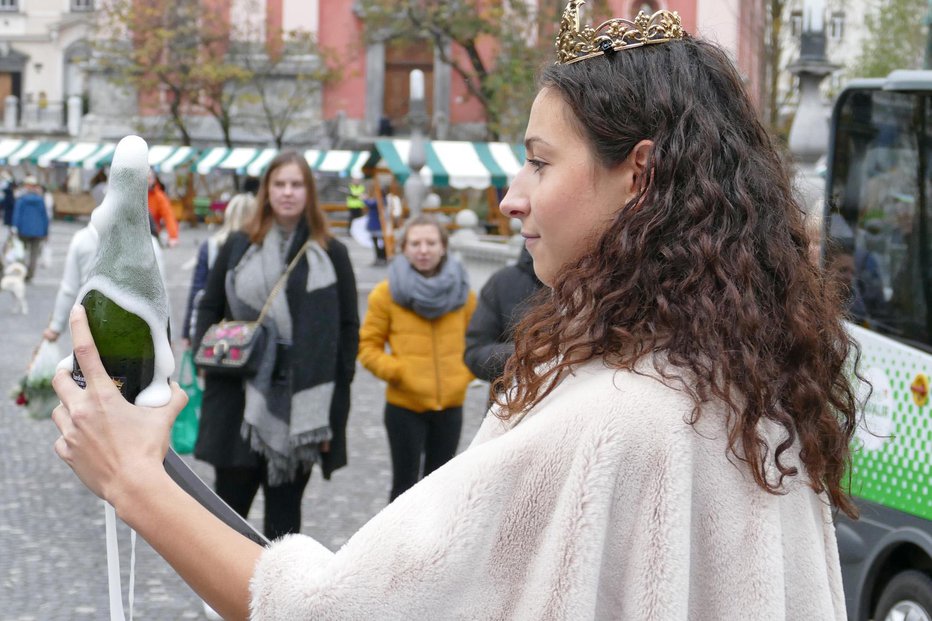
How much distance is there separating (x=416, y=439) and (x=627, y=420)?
5.02 m

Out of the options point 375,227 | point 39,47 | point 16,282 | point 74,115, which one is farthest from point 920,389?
point 39,47

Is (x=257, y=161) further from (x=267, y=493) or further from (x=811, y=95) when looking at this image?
(x=267, y=493)

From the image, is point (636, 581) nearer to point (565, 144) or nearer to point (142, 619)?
point (565, 144)

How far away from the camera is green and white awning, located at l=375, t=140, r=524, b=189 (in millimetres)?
21812

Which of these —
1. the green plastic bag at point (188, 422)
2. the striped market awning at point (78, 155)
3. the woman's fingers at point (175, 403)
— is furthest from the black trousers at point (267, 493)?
the striped market awning at point (78, 155)

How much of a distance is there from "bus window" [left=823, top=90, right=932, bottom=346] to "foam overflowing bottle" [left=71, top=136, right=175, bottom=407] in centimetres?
359

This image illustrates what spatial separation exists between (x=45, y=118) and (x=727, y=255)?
52555mm

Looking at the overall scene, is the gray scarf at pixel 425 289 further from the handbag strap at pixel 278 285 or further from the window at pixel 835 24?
the window at pixel 835 24

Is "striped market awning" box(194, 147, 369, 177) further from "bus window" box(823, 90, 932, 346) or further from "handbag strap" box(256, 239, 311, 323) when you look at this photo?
"bus window" box(823, 90, 932, 346)

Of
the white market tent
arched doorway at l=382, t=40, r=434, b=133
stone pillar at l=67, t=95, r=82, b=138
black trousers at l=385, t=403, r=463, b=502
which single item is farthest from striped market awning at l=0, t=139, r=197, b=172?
black trousers at l=385, t=403, r=463, b=502

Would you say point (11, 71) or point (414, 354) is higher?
point (11, 71)

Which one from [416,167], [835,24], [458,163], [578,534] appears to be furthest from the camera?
[835,24]

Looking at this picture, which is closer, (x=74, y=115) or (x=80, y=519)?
(x=80, y=519)

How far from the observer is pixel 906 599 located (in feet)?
15.4
